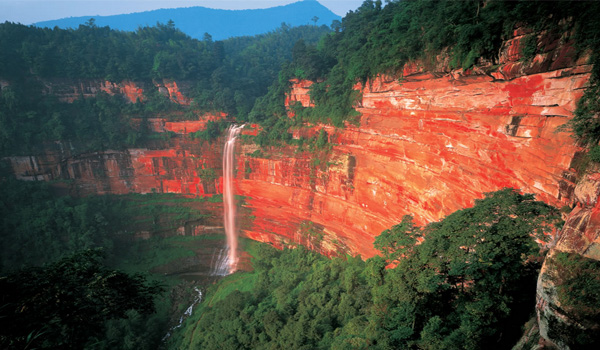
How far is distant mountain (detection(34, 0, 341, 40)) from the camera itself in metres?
76.1

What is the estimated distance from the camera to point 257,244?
23906 millimetres

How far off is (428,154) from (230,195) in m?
16.8

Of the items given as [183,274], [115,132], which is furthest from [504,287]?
[115,132]

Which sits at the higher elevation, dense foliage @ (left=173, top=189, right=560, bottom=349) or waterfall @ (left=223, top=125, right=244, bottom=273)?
dense foliage @ (left=173, top=189, right=560, bottom=349)

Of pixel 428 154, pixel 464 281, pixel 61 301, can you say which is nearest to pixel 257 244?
pixel 428 154

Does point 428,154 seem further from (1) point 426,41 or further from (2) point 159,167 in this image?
(2) point 159,167

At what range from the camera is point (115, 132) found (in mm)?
24562

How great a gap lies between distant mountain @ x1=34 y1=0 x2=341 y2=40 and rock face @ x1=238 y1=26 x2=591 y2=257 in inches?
2534

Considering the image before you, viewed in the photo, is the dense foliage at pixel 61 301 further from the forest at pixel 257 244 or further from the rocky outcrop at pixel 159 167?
the rocky outcrop at pixel 159 167

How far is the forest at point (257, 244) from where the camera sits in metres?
6.43

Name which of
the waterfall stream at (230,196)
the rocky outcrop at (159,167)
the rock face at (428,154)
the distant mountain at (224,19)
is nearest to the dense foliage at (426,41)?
the rock face at (428,154)

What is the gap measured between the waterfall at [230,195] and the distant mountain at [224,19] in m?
60.7

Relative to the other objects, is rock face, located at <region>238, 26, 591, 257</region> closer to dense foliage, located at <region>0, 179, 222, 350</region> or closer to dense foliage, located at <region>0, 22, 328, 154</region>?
dense foliage, located at <region>0, 179, 222, 350</region>

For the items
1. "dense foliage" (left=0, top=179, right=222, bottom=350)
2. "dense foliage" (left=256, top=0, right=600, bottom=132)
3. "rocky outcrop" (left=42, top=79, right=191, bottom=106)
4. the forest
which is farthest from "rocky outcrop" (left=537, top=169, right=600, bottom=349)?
"rocky outcrop" (left=42, top=79, right=191, bottom=106)
